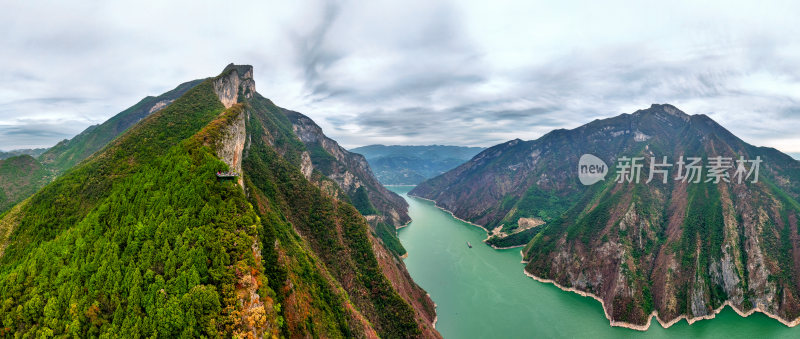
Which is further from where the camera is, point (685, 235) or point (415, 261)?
point (415, 261)

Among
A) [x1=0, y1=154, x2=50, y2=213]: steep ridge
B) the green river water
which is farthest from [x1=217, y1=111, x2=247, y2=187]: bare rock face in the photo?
[x1=0, y1=154, x2=50, y2=213]: steep ridge

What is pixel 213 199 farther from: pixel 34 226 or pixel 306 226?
pixel 306 226

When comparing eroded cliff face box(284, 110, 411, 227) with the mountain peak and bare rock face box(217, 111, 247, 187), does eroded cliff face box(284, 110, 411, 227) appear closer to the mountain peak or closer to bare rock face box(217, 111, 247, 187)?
bare rock face box(217, 111, 247, 187)

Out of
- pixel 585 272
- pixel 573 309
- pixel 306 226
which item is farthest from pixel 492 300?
pixel 306 226

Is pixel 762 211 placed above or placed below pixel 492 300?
above

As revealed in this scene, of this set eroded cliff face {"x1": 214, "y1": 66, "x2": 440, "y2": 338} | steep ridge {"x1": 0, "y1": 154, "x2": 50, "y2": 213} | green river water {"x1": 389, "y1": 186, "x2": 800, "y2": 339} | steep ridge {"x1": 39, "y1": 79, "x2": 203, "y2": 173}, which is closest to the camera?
eroded cliff face {"x1": 214, "y1": 66, "x2": 440, "y2": 338}

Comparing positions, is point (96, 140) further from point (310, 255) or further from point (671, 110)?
point (671, 110)

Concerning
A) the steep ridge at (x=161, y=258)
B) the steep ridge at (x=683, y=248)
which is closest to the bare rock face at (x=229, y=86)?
the steep ridge at (x=161, y=258)

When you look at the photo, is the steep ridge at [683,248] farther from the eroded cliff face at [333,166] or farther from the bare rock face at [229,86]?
the bare rock face at [229,86]

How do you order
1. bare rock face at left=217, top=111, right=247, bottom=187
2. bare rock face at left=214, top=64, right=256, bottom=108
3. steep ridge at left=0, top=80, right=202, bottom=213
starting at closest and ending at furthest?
bare rock face at left=217, top=111, right=247, bottom=187 < steep ridge at left=0, top=80, right=202, bottom=213 < bare rock face at left=214, top=64, right=256, bottom=108
